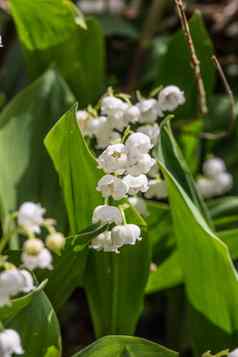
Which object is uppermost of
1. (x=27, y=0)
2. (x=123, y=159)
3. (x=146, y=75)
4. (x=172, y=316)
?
(x=27, y=0)

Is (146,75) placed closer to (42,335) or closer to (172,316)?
(172,316)

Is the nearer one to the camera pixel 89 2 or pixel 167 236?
pixel 167 236

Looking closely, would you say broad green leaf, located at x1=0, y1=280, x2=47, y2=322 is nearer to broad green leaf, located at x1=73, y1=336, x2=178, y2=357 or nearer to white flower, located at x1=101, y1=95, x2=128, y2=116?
broad green leaf, located at x1=73, y1=336, x2=178, y2=357

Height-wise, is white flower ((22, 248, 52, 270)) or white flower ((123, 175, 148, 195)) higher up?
white flower ((123, 175, 148, 195))

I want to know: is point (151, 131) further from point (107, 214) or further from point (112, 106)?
point (107, 214)

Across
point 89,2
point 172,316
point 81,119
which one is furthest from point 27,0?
point 89,2

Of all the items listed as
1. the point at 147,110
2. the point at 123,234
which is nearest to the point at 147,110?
the point at 147,110

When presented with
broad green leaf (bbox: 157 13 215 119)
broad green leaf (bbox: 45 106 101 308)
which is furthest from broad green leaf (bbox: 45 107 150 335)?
broad green leaf (bbox: 157 13 215 119)
